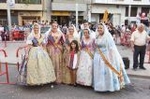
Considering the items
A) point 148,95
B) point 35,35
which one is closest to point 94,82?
point 148,95

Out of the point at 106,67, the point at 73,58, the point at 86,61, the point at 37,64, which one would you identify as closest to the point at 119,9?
the point at 73,58

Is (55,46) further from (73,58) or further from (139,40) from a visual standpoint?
(139,40)

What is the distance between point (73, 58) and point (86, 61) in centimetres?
38

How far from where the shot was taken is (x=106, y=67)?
638cm

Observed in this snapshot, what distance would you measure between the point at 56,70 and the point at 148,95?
2.40 m

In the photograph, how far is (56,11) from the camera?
107ft

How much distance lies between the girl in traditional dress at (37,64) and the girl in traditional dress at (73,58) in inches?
18.7

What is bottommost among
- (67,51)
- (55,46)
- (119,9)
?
(67,51)

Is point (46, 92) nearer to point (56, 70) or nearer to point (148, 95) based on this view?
point (56, 70)

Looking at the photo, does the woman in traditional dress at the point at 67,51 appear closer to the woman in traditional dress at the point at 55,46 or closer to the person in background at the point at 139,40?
the woman in traditional dress at the point at 55,46

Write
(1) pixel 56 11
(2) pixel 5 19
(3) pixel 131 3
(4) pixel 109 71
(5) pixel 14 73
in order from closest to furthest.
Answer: (4) pixel 109 71
(5) pixel 14 73
(2) pixel 5 19
(1) pixel 56 11
(3) pixel 131 3

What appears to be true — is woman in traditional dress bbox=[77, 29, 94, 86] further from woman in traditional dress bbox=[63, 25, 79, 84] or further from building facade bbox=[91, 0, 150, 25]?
building facade bbox=[91, 0, 150, 25]

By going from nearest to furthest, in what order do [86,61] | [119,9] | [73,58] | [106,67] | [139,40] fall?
[106,67] < [86,61] < [73,58] < [139,40] < [119,9]

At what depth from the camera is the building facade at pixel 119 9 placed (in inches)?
1395
